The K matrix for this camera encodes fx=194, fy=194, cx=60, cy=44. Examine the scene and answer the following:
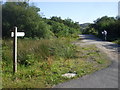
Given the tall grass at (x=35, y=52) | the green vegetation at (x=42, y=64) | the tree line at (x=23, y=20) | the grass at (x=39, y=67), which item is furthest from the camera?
the tree line at (x=23, y=20)

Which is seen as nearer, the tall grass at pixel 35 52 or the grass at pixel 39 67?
the grass at pixel 39 67

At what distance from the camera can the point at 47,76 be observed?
21.4ft

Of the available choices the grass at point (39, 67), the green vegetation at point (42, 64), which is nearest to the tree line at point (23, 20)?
the green vegetation at point (42, 64)

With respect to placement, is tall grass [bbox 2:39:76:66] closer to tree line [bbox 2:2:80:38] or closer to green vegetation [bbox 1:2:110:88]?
green vegetation [bbox 1:2:110:88]

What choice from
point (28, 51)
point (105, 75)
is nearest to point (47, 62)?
point (28, 51)

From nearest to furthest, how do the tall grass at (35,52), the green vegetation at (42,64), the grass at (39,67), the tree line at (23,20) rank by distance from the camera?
the grass at (39,67), the green vegetation at (42,64), the tall grass at (35,52), the tree line at (23,20)

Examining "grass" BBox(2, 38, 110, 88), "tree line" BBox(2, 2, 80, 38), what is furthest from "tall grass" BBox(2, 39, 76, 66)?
"tree line" BBox(2, 2, 80, 38)

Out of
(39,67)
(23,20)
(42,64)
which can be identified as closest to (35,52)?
(42,64)

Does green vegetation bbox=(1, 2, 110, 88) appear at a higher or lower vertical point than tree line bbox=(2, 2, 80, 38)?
lower

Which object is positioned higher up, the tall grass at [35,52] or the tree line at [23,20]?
the tree line at [23,20]

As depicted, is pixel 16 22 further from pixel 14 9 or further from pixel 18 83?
pixel 18 83

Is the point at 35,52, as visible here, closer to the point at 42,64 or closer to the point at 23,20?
the point at 42,64

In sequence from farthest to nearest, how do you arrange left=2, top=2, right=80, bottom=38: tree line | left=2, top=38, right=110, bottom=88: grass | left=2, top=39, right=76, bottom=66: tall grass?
left=2, top=2, right=80, bottom=38: tree line → left=2, top=39, right=76, bottom=66: tall grass → left=2, top=38, right=110, bottom=88: grass

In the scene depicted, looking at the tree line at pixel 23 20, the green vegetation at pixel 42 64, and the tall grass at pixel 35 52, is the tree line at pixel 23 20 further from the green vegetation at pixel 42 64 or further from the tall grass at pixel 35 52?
the tall grass at pixel 35 52
